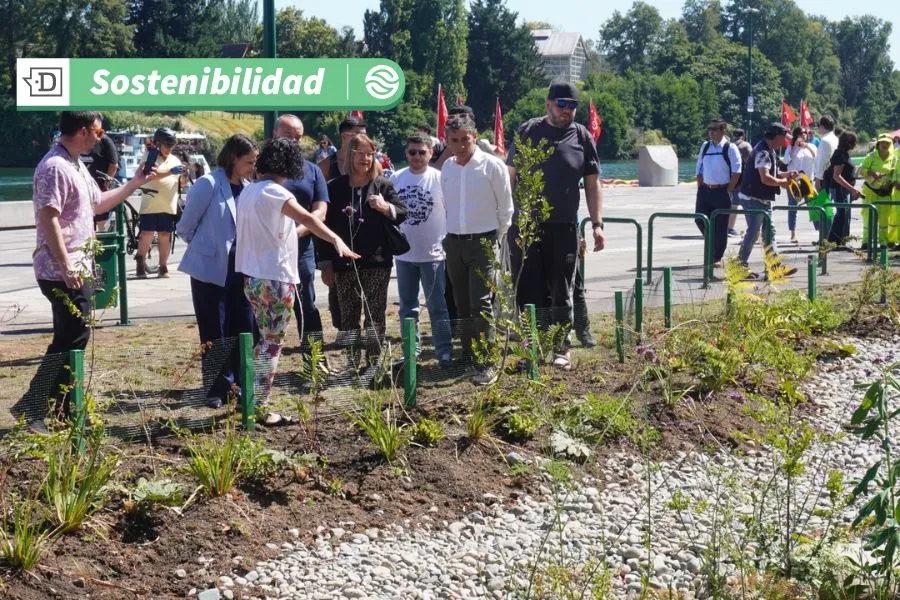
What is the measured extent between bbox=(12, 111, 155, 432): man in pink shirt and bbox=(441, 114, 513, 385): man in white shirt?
2.18 meters

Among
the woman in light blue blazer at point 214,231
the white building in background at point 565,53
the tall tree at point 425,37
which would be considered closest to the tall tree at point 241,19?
the tall tree at point 425,37

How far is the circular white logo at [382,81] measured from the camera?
14103 mm

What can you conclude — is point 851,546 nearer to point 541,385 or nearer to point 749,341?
point 541,385

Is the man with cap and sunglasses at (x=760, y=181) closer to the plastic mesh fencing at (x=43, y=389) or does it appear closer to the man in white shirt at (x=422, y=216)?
the man in white shirt at (x=422, y=216)

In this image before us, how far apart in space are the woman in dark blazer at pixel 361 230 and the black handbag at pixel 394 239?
1 cm

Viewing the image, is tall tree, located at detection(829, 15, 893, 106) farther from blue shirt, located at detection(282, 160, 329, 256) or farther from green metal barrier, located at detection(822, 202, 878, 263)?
blue shirt, located at detection(282, 160, 329, 256)

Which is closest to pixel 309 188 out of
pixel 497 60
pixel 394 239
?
pixel 394 239

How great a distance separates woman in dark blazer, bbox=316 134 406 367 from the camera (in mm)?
8195

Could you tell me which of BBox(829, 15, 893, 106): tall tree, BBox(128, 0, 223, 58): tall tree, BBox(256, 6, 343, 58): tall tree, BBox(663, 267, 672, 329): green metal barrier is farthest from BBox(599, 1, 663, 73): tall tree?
BBox(663, 267, 672, 329): green metal barrier

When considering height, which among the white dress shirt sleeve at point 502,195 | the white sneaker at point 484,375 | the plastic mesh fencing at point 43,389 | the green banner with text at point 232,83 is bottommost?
the white sneaker at point 484,375

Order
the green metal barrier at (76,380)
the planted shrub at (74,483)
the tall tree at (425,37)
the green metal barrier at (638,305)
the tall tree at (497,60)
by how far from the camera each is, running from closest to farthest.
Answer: the planted shrub at (74,483) → the green metal barrier at (76,380) → the green metal barrier at (638,305) → the tall tree at (425,37) → the tall tree at (497,60)

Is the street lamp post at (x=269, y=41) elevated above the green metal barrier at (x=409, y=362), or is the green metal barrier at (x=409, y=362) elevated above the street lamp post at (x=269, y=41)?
the street lamp post at (x=269, y=41)

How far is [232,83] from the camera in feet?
45.2

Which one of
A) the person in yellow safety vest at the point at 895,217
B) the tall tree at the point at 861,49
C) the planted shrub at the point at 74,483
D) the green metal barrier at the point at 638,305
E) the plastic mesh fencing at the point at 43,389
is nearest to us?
the planted shrub at the point at 74,483
